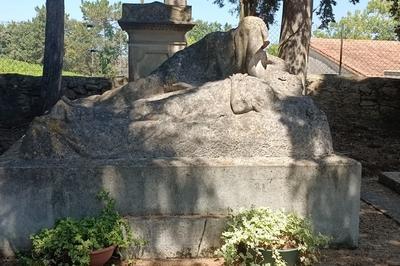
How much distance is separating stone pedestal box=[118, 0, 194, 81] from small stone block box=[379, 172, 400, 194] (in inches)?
137

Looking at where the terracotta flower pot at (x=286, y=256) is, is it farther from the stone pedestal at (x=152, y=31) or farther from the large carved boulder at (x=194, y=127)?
the stone pedestal at (x=152, y=31)

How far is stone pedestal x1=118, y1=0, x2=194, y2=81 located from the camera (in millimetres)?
7605

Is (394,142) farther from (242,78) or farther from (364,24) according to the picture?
(364,24)

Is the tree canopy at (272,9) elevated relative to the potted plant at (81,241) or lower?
elevated

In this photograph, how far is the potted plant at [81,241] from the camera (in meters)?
3.06

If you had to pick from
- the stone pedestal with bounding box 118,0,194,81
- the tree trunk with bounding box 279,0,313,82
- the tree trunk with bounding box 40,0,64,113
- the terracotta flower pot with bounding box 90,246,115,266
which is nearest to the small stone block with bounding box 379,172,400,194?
the tree trunk with bounding box 279,0,313,82

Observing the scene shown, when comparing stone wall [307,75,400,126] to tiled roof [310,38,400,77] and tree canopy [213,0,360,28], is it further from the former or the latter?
tiled roof [310,38,400,77]

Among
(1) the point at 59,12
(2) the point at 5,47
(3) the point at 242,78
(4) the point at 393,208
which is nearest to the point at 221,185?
(3) the point at 242,78

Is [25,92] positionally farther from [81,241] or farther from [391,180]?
[81,241]

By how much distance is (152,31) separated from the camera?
767 centimetres

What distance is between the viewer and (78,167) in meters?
3.40

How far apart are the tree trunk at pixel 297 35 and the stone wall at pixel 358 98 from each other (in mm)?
2368

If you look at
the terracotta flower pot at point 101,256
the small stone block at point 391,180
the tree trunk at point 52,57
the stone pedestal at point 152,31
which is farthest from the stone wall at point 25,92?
the terracotta flower pot at point 101,256

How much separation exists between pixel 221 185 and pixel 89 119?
1.03 meters
